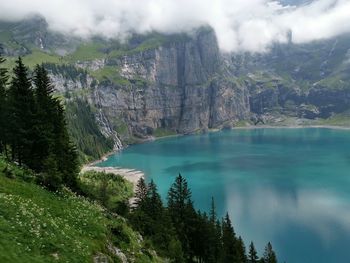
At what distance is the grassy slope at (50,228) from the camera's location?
27.9 meters

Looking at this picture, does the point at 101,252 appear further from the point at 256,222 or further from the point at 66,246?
the point at 256,222

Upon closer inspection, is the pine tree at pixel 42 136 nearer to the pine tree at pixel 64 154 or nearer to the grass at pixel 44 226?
the pine tree at pixel 64 154

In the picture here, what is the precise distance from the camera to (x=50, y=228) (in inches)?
1258

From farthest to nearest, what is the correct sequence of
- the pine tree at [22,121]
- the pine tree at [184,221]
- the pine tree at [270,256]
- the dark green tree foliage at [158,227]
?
the pine tree at [184,221], the pine tree at [270,256], the dark green tree foliage at [158,227], the pine tree at [22,121]

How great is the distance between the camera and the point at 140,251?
43.0 metres

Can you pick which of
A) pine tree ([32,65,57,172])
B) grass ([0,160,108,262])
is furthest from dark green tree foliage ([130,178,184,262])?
grass ([0,160,108,262])

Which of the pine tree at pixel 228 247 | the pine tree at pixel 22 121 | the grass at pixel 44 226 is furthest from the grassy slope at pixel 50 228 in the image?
the pine tree at pixel 228 247

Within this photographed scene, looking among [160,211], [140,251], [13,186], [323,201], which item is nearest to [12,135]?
[13,186]

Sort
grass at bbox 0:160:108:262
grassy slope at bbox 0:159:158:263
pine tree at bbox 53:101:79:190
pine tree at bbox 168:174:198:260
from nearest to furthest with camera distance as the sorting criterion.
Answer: grass at bbox 0:160:108:262 < grassy slope at bbox 0:159:158:263 < pine tree at bbox 53:101:79:190 < pine tree at bbox 168:174:198:260

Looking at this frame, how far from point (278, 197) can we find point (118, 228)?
151084 mm

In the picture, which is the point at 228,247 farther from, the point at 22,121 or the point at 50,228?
the point at 50,228

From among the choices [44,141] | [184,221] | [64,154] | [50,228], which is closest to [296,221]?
[184,221]

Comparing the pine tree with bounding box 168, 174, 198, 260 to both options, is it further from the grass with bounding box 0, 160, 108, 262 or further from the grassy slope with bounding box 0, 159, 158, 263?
the grass with bounding box 0, 160, 108, 262

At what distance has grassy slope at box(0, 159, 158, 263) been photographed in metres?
27.9
